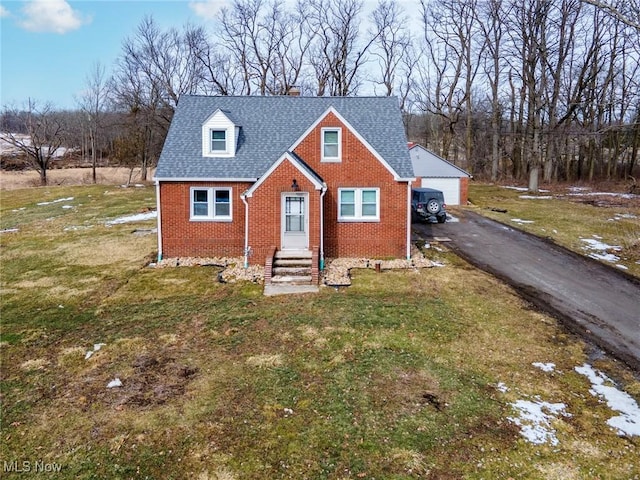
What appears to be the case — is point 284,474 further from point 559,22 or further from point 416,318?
point 559,22

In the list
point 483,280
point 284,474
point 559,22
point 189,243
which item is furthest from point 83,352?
point 559,22

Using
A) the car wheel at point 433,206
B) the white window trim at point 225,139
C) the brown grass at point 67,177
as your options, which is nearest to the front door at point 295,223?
the white window trim at point 225,139

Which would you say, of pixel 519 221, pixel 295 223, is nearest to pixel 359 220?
pixel 295 223

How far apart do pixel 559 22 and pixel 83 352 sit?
44.0 m

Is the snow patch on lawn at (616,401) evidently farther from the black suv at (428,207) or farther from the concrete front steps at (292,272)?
the black suv at (428,207)

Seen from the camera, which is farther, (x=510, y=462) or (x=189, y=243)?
(x=189, y=243)

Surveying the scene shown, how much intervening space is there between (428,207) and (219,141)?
12.7 metres

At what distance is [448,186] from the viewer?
103 feet

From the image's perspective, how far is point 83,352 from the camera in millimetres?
9984

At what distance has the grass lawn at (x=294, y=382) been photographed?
656cm

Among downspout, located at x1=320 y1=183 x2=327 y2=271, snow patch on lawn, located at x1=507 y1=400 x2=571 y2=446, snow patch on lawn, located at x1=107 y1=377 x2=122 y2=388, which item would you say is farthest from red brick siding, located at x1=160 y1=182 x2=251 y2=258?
snow patch on lawn, located at x1=507 y1=400 x2=571 y2=446

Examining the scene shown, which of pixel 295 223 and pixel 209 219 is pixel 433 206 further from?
pixel 209 219

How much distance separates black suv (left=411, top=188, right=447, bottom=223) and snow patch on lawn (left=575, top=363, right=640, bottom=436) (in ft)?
52.3

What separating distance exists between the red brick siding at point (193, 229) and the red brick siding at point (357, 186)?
313cm
